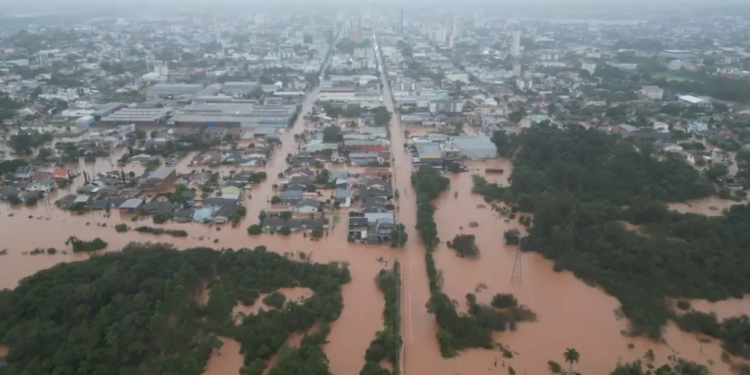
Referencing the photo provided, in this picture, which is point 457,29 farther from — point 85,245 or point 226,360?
point 226,360

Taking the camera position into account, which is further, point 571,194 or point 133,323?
point 571,194

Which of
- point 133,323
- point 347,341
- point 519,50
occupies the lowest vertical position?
point 347,341

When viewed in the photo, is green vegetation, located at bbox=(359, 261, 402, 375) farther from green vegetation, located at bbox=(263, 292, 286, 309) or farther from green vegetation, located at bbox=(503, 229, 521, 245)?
green vegetation, located at bbox=(503, 229, 521, 245)

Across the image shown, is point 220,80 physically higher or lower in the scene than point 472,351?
higher

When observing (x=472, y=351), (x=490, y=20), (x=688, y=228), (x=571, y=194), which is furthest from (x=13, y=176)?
(x=490, y=20)

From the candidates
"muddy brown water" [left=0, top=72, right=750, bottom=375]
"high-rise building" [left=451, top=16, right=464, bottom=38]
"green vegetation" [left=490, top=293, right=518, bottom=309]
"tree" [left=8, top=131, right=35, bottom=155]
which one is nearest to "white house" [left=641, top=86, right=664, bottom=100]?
"muddy brown water" [left=0, top=72, right=750, bottom=375]

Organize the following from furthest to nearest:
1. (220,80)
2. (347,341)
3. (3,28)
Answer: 1. (3,28)
2. (220,80)
3. (347,341)

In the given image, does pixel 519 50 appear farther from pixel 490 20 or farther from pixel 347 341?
pixel 347 341

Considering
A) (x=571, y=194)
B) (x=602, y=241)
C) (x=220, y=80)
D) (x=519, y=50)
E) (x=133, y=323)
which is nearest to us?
(x=133, y=323)

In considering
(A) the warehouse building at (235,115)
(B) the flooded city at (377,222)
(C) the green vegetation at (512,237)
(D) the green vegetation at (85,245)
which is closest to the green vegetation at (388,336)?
(B) the flooded city at (377,222)
